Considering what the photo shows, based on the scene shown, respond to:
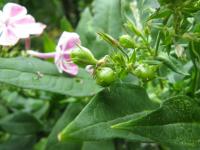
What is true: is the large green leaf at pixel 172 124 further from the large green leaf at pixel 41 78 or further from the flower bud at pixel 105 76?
the large green leaf at pixel 41 78

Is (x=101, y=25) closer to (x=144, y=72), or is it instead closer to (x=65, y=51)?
(x=65, y=51)

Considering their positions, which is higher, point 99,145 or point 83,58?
point 83,58

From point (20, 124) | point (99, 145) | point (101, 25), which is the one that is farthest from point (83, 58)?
point (20, 124)

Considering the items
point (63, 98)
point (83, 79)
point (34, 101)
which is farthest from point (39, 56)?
point (34, 101)

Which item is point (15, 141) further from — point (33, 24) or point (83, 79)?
point (33, 24)

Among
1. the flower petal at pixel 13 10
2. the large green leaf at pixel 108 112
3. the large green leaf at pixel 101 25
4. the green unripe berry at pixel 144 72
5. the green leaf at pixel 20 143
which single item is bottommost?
the green leaf at pixel 20 143

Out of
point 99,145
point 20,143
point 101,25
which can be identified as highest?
point 101,25

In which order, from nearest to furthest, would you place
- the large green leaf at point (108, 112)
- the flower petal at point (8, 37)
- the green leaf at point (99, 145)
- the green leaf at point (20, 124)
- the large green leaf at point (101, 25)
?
1. the large green leaf at point (108, 112)
2. the flower petal at point (8, 37)
3. the green leaf at point (99, 145)
4. the large green leaf at point (101, 25)
5. the green leaf at point (20, 124)

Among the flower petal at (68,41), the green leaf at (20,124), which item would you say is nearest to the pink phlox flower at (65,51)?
the flower petal at (68,41)
